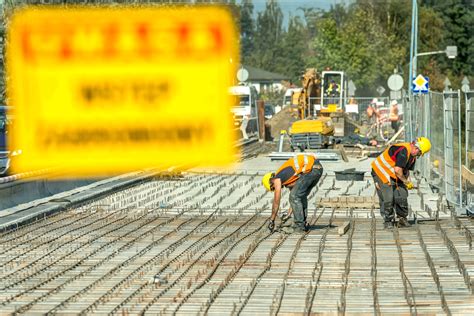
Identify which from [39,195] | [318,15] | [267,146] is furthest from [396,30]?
[39,195]

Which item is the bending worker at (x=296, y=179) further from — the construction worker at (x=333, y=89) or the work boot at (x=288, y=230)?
the construction worker at (x=333, y=89)

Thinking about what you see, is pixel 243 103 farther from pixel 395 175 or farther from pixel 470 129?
pixel 395 175

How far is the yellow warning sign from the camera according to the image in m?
13.7

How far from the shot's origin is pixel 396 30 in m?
106

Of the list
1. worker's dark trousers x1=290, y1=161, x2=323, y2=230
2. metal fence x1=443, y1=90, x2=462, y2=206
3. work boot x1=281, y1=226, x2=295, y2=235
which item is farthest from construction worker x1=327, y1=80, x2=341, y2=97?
worker's dark trousers x1=290, y1=161, x2=323, y2=230

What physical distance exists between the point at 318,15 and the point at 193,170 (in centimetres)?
12568

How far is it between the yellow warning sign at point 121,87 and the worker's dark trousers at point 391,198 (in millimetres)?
3049

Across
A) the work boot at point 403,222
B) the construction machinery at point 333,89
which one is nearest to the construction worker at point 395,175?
the work boot at point 403,222

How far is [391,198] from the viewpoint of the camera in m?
16.8

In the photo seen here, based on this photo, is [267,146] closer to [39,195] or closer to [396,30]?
[39,195]

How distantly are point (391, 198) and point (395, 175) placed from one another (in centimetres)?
34

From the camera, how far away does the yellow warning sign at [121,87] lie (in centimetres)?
1369

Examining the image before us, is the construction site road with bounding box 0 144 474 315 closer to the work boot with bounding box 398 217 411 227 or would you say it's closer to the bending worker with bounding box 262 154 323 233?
the work boot with bounding box 398 217 411 227

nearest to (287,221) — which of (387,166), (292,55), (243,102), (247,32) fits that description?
(387,166)
